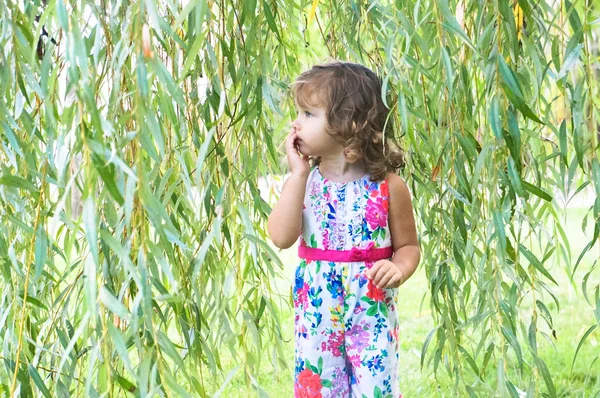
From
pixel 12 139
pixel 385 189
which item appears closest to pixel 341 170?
pixel 385 189

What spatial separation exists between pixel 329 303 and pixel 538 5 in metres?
0.63

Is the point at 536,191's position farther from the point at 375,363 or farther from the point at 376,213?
the point at 375,363

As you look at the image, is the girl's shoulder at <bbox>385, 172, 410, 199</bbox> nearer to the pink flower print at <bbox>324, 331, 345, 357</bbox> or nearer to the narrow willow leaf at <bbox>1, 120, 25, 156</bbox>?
the pink flower print at <bbox>324, 331, 345, 357</bbox>

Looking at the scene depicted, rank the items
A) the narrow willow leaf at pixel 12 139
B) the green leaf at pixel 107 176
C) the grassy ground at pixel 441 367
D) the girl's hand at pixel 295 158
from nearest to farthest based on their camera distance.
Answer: the green leaf at pixel 107 176
the narrow willow leaf at pixel 12 139
the girl's hand at pixel 295 158
the grassy ground at pixel 441 367

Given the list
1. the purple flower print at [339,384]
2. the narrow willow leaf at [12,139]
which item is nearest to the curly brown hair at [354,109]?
the purple flower print at [339,384]

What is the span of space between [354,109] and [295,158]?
139 mm

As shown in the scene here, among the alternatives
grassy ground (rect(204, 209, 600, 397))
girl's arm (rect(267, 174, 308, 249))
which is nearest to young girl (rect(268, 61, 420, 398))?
girl's arm (rect(267, 174, 308, 249))

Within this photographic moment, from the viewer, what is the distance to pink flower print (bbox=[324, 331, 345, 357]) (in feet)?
5.32

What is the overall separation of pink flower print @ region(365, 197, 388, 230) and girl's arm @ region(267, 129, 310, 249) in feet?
0.41

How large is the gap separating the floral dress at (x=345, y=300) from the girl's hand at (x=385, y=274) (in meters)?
0.04

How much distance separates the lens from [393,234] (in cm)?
164

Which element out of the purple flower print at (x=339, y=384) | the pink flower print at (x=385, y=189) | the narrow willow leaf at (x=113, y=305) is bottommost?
the purple flower print at (x=339, y=384)

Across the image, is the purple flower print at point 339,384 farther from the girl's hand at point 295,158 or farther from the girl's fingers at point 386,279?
the girl's hand at point 295,158

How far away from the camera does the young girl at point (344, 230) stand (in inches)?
62.7
